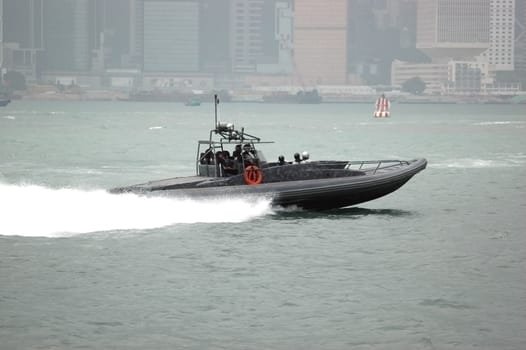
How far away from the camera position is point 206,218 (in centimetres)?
3173

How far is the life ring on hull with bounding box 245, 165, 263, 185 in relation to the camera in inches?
1223

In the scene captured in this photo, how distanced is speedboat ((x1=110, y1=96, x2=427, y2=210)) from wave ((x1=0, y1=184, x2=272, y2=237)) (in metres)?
0.33

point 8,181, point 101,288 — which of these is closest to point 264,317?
point 101,288

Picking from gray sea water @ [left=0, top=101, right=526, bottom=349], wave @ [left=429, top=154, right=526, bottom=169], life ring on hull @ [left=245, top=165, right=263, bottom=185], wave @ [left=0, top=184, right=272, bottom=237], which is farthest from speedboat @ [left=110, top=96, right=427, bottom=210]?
wave @ [left=429, top=154, right=526, bottom=169]

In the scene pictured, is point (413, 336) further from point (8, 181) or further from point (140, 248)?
point (8, 181)

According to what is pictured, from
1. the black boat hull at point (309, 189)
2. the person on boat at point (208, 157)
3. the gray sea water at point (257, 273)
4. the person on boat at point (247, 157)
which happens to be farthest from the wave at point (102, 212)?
the person on boat at point (208, 157)

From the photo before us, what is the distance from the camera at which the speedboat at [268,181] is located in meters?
30.8

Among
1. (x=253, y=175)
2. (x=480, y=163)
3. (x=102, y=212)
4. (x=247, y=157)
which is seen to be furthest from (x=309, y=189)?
(x=480, y=163)

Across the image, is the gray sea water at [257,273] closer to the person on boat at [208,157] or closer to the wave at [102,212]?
the wave at [102,212]

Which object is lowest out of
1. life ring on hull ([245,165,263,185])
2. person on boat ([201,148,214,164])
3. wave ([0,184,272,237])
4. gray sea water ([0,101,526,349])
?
gray sea water ([0,101,526,349])

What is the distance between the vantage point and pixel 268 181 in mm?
31406

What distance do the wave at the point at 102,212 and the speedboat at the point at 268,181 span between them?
1.09ft

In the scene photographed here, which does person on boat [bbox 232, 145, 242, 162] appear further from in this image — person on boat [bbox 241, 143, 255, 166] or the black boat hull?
the black boat hull

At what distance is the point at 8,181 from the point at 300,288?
29.4 metres
